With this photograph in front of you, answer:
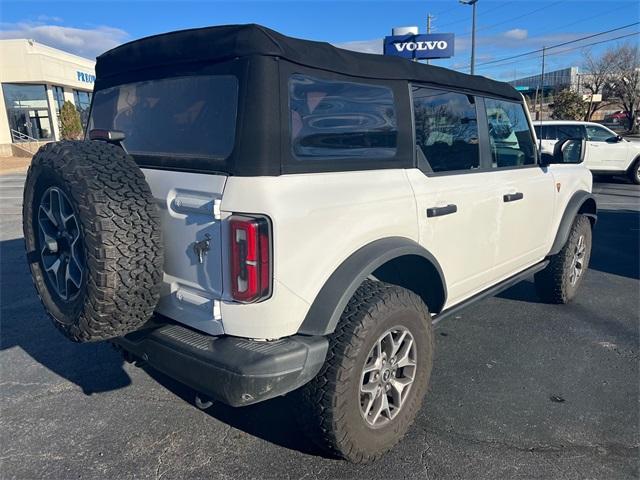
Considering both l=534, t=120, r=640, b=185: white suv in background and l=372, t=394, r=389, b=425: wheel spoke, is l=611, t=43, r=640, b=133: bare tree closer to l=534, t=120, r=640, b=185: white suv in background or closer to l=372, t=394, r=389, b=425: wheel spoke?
l=534, t=120, r=640, b=185: white suv in background

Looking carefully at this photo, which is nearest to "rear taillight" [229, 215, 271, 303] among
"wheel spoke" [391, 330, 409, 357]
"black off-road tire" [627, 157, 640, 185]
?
"wheel spoke" [391, 330, 409, 357]

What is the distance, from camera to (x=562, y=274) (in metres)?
4.50

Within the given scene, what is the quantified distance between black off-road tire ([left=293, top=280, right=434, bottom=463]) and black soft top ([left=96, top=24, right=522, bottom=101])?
3.69 ft

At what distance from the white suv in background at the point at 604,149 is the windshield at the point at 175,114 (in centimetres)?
1328

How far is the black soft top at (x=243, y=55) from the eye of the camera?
7.02 feet

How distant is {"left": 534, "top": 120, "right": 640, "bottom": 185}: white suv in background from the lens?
544 inches

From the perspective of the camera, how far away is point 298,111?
2.26 m

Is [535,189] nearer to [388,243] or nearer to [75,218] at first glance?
[388,243]

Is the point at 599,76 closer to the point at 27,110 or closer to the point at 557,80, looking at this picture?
the point at 557,80

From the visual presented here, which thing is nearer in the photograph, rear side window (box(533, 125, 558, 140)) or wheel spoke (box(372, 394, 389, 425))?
wheel spoke (box(372, 394, 389, 425))

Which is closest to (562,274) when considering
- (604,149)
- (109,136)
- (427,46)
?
(109,136)

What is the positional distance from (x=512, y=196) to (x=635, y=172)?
13.0 metres

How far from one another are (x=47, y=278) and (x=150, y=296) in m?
0.74

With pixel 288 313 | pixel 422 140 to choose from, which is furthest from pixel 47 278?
pixel 422 140
